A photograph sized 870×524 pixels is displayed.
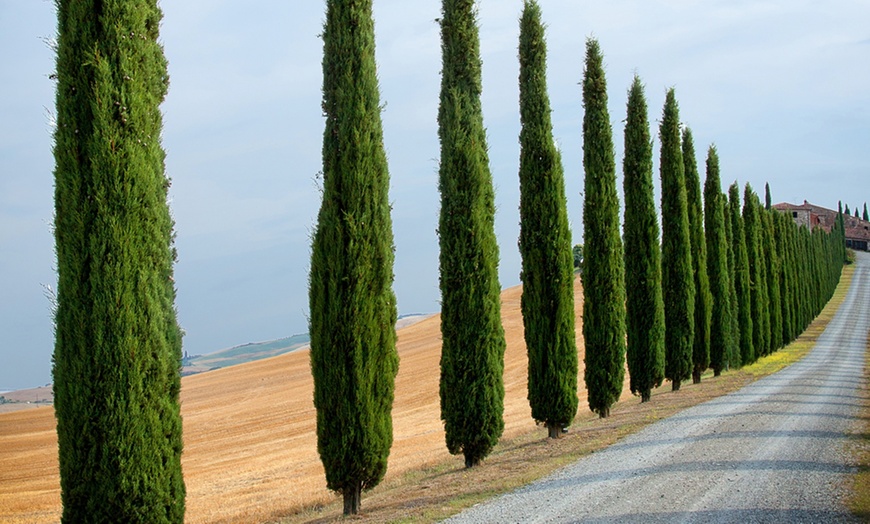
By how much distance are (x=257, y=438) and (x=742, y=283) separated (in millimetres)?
24815

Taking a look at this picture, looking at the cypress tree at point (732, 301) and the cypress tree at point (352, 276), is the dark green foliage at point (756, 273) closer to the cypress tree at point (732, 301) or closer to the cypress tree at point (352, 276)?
the cypress tree at point (732, 301)

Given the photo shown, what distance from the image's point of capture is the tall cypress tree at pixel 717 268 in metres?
31.5

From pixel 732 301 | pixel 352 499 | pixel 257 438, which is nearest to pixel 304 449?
pixel 257 438

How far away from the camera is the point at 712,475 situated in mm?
10625

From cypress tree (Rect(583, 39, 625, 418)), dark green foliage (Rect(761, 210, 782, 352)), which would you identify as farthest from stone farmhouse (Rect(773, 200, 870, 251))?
cypress tree (Rect(583, 39, 625, 418))

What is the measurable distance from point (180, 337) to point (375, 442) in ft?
10.7

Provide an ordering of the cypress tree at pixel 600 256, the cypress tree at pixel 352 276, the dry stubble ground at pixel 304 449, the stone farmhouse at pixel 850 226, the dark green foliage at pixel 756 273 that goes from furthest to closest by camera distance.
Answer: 1. the stone farmhouse at pixel 850 226
2. the dark green foliage at pixel 756 273
3. the cypress tree at pixel 600 256
4. the dry stubble ground at pixel 304 449
5. the cypress tree at pixel 352 276

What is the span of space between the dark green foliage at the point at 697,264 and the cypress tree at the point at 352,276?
19839mm

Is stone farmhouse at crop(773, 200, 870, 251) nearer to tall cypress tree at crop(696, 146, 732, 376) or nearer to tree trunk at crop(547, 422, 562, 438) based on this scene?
tall cypress tree at crop(696, 146, 732, 376)

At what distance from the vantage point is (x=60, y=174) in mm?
8398

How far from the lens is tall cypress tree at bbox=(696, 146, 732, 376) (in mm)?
31500

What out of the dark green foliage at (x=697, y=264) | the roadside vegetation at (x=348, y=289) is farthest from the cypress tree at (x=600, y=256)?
the dark green foliage at (x=697, y=264)

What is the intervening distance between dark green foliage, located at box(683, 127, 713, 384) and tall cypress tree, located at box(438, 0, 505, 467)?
1623 centimetres

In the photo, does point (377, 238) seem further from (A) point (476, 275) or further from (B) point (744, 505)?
(B) point (744, 505)
